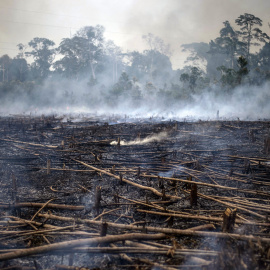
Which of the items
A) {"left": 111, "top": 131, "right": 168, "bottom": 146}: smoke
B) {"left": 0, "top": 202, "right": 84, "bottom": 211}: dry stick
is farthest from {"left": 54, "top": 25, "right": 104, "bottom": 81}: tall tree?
{"left": 0, "top": 202, "right": 84, "bottom": 211}: dry stick

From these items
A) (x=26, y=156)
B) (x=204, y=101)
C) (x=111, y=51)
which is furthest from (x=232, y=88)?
(x=111, y=51)

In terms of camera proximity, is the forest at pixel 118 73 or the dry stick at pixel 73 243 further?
the forest at pixel 118 73

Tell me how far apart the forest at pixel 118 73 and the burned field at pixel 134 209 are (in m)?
21.5

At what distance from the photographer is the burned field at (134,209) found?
11.4 ft

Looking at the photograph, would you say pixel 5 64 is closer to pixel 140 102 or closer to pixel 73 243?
pixel 140 102

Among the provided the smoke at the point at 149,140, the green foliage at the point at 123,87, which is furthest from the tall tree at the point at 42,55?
the smoke at the point at 149,140

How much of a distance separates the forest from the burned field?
847 inches

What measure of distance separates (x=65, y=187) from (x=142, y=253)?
351 cm

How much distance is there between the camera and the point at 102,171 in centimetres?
735

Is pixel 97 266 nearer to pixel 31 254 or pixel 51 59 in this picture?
pixel 31 254

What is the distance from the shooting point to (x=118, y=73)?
51656mm

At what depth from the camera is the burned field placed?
348 cm

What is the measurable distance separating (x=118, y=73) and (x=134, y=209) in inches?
1919

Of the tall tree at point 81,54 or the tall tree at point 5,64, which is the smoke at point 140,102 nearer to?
the tall tree at point 81,54
